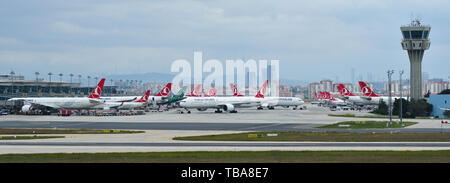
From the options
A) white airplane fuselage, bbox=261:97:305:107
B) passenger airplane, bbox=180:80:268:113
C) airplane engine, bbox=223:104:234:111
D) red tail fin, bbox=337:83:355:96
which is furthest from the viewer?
red tail fin, bbox=337:83:355:96

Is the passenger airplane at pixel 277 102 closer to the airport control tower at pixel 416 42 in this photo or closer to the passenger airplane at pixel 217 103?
the passenger airplane at pixel 217 103

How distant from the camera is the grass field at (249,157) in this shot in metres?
33.0

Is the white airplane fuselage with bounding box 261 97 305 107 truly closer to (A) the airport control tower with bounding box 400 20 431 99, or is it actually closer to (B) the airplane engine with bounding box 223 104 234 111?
(B) the airplane engine with bounding box 223 104 234 111

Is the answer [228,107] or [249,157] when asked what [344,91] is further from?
[249,157]

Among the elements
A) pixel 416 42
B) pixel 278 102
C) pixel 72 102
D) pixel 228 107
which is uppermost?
pixel 416 42

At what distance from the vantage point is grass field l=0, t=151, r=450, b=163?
33.0 m

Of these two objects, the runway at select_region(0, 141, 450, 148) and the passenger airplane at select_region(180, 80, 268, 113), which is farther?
the passenger airplane at select_region(180, 80, 268, 113)

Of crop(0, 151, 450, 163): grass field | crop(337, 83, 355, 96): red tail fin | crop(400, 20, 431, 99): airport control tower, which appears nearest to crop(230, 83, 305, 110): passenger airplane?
crop(337, 83, 355, 96): red tail fin

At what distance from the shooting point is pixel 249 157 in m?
35.0

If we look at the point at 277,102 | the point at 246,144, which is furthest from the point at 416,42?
the point at 246,144

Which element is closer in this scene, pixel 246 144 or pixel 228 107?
pixel 246 144
